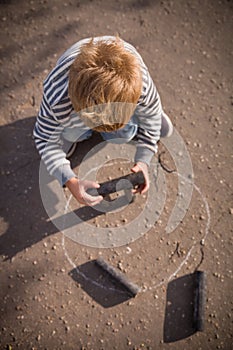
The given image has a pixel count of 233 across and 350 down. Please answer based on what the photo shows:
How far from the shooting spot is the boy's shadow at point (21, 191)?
236 cm

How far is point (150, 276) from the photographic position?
7.54 ft

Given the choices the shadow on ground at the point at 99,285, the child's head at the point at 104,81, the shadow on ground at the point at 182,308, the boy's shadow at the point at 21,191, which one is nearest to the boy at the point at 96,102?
the child's head at the point at 104,81

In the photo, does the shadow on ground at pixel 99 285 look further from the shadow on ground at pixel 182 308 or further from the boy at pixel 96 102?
the boy at pixel 96 102

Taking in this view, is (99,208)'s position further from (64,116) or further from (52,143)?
(64,116)

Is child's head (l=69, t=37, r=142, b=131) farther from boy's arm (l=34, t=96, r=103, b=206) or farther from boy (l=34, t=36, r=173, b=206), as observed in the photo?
boy's arm (l=34, t=96, r=103, b=206)

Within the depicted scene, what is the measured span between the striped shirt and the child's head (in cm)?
16

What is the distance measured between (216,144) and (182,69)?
0.66 m

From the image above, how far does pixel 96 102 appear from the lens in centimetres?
158

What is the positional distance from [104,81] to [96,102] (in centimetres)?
10

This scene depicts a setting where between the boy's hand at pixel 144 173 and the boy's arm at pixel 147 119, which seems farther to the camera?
the boy's hand at pixel 144 173

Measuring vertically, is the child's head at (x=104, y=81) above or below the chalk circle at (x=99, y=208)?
above

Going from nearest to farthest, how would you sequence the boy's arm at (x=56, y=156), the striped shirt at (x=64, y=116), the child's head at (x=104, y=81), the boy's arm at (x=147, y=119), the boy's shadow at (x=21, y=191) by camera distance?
the child's head at (x=104, y=81) < the striped shirt at (x=64, y=116) < the boy's arm at (x=147, y=119) < the boy's arm at (x=56, y=156) < the boy's shadow at (x=21, y=191)

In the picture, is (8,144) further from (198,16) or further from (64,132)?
→ (198,16)

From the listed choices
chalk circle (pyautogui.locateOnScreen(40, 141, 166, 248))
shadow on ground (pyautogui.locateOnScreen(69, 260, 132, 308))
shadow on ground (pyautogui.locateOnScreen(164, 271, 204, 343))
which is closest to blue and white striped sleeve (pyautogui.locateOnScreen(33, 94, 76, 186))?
chalk circle (pyautogui.locateOnScreen(40, 141, 166, 248))
